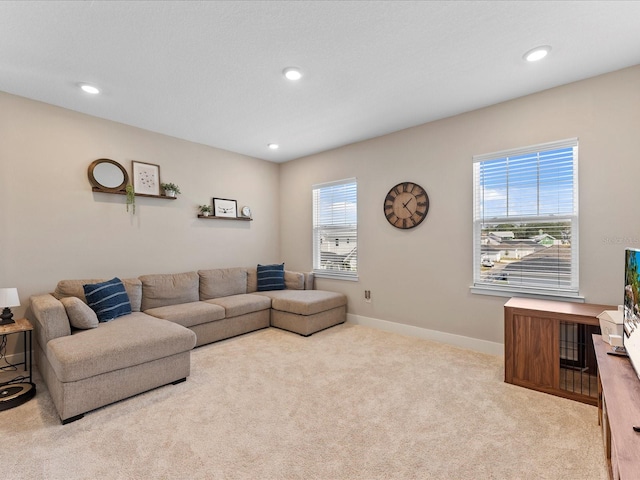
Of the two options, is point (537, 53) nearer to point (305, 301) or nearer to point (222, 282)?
point (305, 301)

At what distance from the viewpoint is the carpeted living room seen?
191cm

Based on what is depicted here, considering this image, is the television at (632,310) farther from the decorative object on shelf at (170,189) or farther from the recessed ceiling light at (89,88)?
the decorative object on shelf at (170,189)

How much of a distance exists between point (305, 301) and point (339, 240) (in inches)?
49.0

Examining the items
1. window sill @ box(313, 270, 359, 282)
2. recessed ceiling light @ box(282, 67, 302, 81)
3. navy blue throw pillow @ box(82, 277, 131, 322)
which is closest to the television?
recessed ceiling light @ box(282, 67, 302, 81)

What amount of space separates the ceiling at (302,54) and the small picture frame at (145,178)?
1.99 ft

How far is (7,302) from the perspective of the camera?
8.28ft

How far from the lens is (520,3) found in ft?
6.14

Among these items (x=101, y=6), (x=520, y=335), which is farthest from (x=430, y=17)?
(x=520, y=335)

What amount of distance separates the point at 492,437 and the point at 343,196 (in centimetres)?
349

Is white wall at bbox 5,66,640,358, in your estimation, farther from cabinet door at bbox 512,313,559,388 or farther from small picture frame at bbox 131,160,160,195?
cabinet door at bbox 512,313,559,388

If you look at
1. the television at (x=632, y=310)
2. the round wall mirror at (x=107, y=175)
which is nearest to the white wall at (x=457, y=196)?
the television at (x=632, y=310)

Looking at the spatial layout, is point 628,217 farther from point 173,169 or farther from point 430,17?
point 173,169

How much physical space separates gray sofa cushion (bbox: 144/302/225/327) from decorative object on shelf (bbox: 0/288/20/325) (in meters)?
1.13

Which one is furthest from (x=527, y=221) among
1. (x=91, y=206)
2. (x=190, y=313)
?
(x=91, y=206)
